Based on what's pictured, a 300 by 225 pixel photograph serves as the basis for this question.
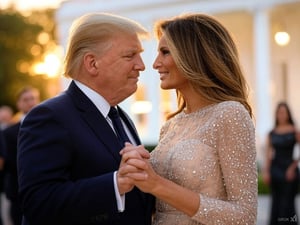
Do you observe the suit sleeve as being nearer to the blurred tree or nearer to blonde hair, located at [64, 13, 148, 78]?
blonde hair, located at [64, 13, 148, 78]

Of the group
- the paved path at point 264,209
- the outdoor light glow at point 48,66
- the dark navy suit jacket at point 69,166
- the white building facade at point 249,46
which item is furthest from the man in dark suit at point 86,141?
the outdoor light glow at point 48,66


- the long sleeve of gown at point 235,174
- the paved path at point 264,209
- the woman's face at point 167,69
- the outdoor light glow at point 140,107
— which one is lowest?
the outdoor light glow at point 140,107

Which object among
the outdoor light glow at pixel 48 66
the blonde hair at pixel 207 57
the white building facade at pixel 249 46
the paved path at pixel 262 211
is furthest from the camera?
the outdoor light glow at pixel 48 66

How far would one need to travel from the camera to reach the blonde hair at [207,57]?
3160 millimetres

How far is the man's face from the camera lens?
3.10 metres

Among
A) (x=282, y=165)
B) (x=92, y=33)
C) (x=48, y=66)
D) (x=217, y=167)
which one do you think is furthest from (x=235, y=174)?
(x=48, y=66)

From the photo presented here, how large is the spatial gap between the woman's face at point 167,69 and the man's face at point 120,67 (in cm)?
11

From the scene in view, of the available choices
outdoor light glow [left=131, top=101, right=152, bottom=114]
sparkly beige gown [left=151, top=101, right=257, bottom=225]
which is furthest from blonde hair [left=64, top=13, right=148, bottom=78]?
outdoor light glow [left=131, top=101, right=152, bottom=114]

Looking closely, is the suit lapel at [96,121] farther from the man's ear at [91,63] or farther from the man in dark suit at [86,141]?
the man's ear at [91,63]

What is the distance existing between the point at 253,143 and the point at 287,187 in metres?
7.40

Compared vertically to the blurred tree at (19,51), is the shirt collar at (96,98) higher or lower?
higher

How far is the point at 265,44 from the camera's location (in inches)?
963

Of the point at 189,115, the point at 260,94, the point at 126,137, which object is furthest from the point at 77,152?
the point at 260,94

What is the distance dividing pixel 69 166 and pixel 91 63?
0.51 metres
